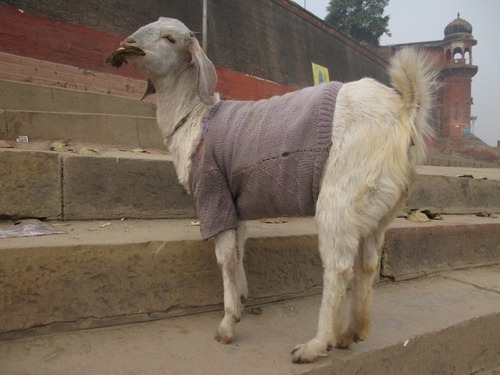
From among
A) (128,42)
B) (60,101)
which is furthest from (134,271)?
(60,101)

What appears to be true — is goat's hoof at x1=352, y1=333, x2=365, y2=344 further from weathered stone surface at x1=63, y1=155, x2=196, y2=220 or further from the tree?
the tree

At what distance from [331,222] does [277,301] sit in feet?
3.00

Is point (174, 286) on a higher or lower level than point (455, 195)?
lower

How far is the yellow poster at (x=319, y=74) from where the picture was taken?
17000 mm

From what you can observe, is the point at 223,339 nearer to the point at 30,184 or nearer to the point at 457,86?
the point at 30,184

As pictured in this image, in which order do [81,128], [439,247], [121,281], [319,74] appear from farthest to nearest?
[319,74], [81,128], [439,247], [121,281]

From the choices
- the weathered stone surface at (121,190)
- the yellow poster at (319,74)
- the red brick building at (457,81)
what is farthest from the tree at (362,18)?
the weathered stone surface at (121,190)

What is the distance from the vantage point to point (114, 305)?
197cm

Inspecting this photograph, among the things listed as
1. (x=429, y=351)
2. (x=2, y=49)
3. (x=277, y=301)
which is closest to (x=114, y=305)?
(x=277, y=301)

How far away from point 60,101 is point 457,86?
28.6m

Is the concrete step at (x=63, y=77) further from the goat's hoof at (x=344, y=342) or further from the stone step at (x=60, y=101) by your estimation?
the goat's hoof at (x=344, y=342)

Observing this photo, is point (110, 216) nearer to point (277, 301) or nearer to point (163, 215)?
point (163, 215)

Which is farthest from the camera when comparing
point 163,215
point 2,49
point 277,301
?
point 2,49

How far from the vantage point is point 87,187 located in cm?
262
